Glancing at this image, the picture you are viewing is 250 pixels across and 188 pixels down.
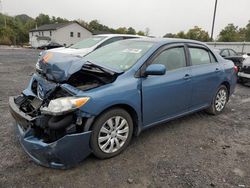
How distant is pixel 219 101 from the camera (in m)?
4.76

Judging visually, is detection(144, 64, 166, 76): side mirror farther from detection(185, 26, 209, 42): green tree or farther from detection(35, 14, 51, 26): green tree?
detection(35, 14, 51, 26): green tree

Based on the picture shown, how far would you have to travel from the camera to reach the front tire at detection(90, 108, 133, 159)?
2.71 m

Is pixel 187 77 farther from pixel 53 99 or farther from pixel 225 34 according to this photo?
pixel 225 34

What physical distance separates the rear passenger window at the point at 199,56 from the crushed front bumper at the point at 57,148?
2.48 meters

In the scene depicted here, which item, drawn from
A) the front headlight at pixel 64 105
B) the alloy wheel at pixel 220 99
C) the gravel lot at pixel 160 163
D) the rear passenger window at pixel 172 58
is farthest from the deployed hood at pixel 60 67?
the alloy wheel at pixel 220 99

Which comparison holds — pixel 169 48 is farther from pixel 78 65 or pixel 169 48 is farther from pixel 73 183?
pixel 73 183

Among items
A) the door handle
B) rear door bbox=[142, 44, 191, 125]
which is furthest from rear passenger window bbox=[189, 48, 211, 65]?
the door handle

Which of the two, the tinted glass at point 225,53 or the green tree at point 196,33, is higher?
the green tree at point 196,33

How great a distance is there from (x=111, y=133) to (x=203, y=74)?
2195 millimetres

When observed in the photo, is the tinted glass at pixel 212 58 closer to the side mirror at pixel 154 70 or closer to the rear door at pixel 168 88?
the rear door at pixel 168 88

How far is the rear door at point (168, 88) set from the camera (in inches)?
126

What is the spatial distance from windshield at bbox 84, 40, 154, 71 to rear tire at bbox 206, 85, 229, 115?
2.05m

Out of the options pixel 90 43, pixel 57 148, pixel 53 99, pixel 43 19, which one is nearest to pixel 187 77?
pixel 53 99

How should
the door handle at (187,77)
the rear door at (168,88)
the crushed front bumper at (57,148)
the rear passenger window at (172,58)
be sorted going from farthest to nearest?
1. the door handle at (187,77)
2. the rear passenger window at (172,58)
3. the rear door at (168,88)
4. the crushed front bumper at (57,148)
